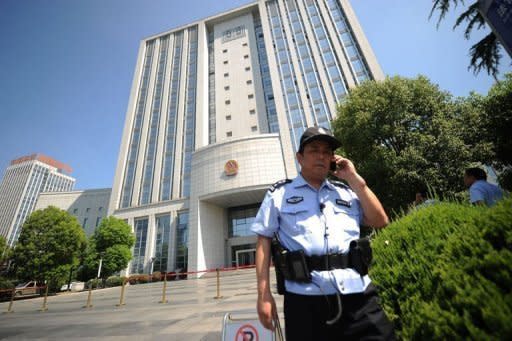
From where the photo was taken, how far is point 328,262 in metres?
1.48

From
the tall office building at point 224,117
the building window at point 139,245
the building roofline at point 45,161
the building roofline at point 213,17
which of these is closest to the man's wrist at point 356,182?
the tall office building at point 224,117

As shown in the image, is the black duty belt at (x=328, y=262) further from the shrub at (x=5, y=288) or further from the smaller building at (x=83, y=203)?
the smaller building at (x=83, y=203)

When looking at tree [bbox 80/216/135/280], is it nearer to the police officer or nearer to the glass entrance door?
the glass entrance door

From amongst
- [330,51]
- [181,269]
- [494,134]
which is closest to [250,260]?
[181,269]

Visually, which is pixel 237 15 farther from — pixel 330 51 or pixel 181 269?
pixel 181 269

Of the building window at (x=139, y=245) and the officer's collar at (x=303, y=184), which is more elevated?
the building window at (x=139, y=245)

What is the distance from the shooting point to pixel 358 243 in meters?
1.61

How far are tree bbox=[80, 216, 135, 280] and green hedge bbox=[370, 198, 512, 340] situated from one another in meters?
28.4

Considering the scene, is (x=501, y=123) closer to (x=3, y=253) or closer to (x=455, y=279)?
(x=455, y=279)

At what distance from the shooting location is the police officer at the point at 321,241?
1366mm

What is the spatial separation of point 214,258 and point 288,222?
95.2ft

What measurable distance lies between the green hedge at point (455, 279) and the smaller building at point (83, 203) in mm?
60589

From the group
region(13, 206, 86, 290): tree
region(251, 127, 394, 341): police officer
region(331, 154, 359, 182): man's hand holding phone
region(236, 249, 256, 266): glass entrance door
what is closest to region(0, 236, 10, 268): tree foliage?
region(13, 206, 86, 290): tree

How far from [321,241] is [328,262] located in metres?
0.15
